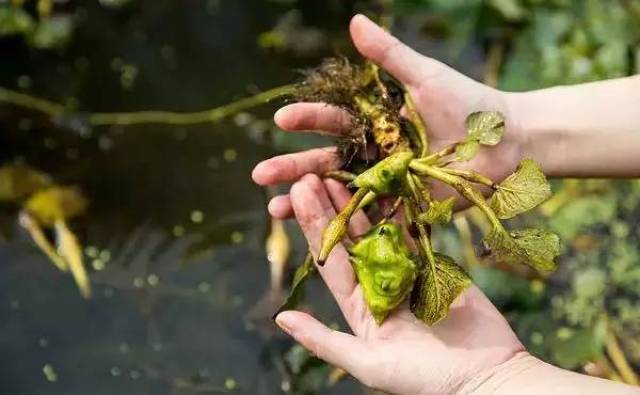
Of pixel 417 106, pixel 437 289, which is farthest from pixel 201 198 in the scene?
pixel 437 289

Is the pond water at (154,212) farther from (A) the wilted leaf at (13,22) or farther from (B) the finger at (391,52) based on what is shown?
(B) the finger at (391,52)

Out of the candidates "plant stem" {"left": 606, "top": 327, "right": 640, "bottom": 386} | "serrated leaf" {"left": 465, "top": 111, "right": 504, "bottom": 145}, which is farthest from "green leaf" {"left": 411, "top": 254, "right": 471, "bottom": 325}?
"plant stem" {"left": 606, "top": 327, "right": 640, "bottom": 386}

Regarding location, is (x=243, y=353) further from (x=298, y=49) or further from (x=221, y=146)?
(x=298, y=49)

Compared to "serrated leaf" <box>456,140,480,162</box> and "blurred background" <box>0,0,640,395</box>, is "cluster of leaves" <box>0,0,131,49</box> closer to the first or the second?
"blurred background" <box>0,0,640,395</box>

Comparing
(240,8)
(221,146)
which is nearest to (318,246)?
(221,146)

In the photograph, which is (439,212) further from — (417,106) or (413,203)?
(417,106)
